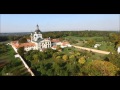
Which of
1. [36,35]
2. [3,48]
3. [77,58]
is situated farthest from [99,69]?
[3,48]

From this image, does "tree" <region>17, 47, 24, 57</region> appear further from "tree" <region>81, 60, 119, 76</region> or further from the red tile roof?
"tree" <region>81, 60, 119, 76</region>
